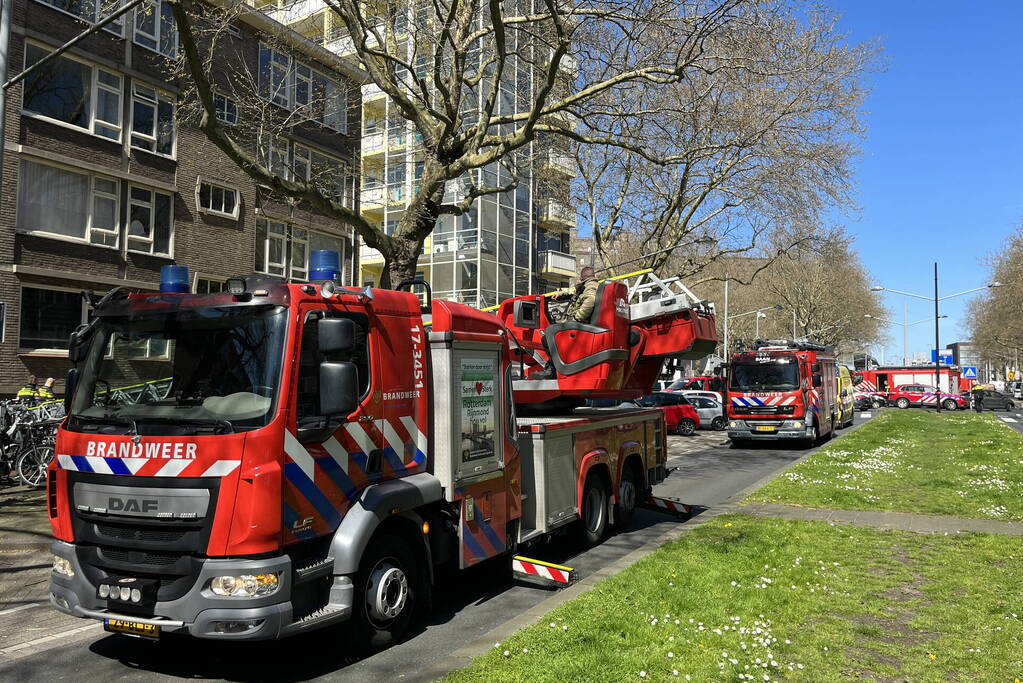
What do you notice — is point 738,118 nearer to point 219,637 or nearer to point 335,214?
point 335,214

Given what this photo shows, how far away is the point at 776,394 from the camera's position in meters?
21.5

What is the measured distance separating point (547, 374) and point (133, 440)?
5.19m

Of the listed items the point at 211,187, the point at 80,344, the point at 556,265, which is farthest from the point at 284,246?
the point at 80,344

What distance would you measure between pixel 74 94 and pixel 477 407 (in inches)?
760

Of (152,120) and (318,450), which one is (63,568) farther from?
(152,120)

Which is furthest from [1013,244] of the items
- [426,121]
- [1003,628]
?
[1003,628]

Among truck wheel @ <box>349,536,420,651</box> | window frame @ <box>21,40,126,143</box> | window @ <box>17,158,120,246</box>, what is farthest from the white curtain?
A: truck wheel @ <box>349,536,420,651</box>

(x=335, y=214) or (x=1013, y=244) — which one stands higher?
(x=1013, y=244)

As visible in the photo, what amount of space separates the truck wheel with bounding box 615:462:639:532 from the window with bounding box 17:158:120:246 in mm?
17026

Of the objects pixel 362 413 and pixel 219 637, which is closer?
pixel 219 637

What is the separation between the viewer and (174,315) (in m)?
5.16

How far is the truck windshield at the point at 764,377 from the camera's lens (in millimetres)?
21422

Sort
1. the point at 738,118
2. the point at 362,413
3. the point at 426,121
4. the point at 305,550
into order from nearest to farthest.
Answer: the point at 305,550
the point at 362,413
the point at 426,121
the point at 738,118

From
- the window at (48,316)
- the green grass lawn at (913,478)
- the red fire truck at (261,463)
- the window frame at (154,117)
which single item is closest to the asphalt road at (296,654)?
the red fire truck at (261,463)
